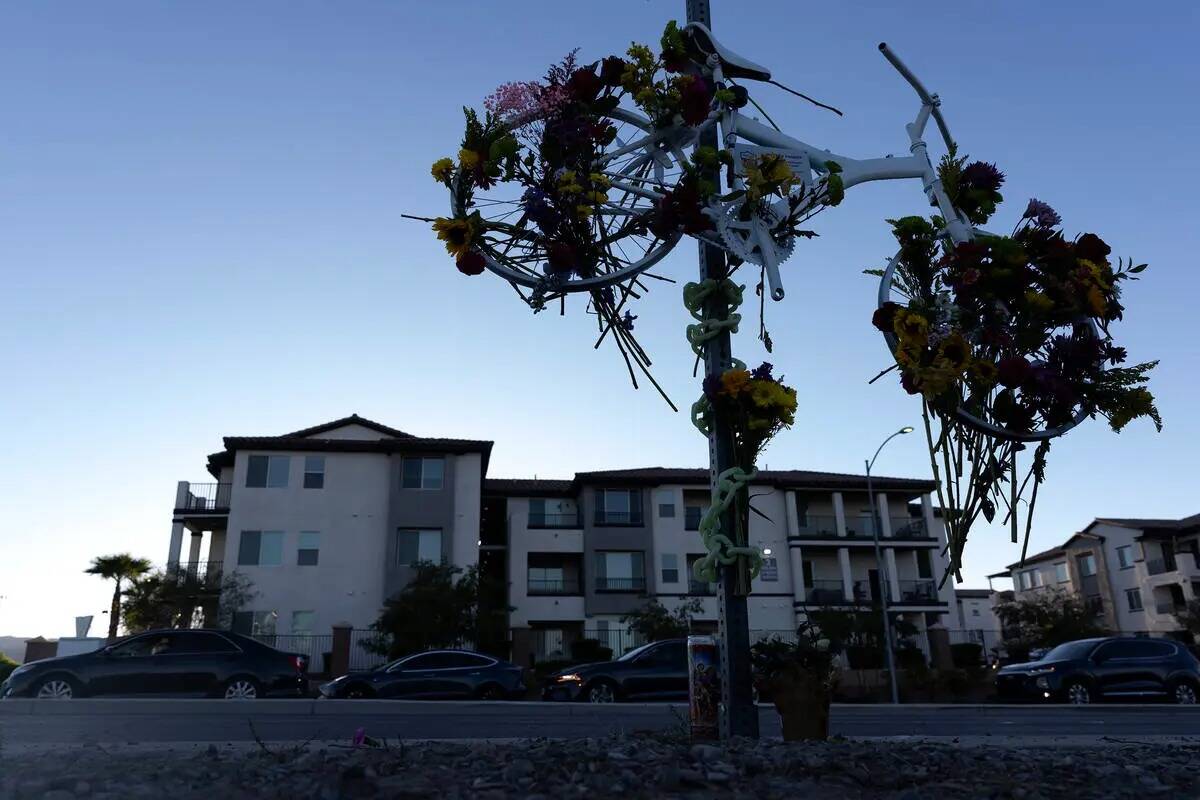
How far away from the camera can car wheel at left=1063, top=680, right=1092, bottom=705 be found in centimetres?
2048

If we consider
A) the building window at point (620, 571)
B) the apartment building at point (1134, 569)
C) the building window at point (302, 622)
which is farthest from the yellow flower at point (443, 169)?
the apartment building at point (1134, 569)

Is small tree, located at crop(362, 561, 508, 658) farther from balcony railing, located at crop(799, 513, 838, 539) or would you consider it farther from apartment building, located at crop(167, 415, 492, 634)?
balcony railing, located at crop(799, 513, 838, 539)

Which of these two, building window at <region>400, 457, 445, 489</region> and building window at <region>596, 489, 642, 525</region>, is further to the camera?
building window at <region>596, 489, 642, 525</region>

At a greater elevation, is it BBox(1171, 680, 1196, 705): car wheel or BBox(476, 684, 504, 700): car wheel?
BBox(476, 684, 504, 700): car wheel

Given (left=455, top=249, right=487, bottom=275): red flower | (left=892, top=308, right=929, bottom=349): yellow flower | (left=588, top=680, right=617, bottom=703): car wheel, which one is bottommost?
(left=588, top=680, right=617, bottom=703): car wheel

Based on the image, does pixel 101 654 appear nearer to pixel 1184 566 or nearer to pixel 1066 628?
pixel 1066 628

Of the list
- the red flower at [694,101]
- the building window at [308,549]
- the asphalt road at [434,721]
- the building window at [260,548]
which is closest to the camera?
the red flower at [694,101]

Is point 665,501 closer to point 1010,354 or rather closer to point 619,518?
point 619,518

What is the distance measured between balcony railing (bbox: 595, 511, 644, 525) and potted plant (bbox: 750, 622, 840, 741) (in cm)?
3801

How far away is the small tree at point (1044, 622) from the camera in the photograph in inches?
1783

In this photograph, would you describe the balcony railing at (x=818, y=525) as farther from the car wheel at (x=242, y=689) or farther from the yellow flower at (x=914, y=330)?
the yellow flower at (x=914, y=330)

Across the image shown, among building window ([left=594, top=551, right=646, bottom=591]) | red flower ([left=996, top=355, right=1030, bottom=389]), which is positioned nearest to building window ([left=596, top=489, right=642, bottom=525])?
building window ([left=594, top=551, right=646, bottom=591])

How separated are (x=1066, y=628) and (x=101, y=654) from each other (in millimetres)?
44555

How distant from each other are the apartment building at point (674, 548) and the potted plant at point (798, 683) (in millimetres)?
35423
